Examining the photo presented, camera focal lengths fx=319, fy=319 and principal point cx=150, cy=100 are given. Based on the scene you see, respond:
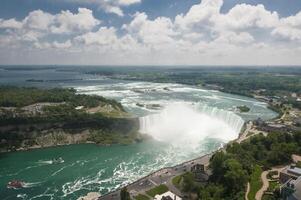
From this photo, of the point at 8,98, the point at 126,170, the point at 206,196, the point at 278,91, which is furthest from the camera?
the point at 278,91

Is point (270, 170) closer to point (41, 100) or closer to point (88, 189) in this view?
point (88, 189)

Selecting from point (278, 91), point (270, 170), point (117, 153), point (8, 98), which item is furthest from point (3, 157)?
point (278, 91)

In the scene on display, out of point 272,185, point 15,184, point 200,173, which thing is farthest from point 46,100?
point 272,185

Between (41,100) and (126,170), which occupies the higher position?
(41,100)

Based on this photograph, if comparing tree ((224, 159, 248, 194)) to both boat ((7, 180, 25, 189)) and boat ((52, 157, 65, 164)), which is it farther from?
boat ((52, 157, 65, 164))

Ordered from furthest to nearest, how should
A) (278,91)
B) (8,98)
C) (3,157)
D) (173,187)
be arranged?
(278,91) → (8,98) → (3,157) → (173,187)

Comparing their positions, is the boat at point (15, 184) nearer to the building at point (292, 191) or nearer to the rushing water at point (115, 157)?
the rushing water at point (115, 157)

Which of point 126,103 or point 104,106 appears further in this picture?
point 126,103

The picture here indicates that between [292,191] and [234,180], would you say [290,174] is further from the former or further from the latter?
[234,180]

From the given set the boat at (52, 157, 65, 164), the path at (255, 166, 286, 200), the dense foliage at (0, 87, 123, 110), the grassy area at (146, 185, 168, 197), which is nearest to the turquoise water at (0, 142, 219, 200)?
the boat at (52, 157, 65, 164)
